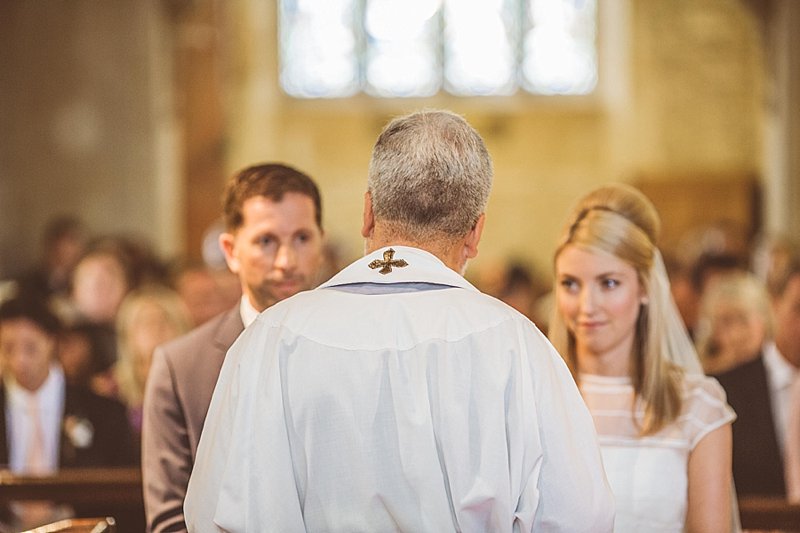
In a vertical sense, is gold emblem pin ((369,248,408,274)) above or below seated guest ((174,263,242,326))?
above

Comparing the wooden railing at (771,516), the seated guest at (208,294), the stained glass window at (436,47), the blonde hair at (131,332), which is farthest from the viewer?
the stained glass window at (436,47)

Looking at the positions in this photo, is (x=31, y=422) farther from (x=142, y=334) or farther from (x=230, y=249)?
(x=230, y=249)

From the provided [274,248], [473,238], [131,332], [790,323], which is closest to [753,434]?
[790,323]

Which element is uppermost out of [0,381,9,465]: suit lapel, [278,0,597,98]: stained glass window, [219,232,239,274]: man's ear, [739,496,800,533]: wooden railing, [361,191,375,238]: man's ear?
[278,0,597,98]: stained glass window

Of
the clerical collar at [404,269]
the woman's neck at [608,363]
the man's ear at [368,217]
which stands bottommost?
the woman's neck at [608,363]

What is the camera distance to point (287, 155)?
58.5 ft

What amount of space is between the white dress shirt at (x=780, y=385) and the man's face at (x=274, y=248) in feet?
8.91

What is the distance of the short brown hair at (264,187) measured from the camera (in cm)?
386

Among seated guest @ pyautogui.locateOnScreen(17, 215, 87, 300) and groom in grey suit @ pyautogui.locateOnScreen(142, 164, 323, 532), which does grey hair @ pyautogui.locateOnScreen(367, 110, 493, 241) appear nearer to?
groom in grey suit @ pyautogui.locateOnScreen(142, 164, 323, 532)

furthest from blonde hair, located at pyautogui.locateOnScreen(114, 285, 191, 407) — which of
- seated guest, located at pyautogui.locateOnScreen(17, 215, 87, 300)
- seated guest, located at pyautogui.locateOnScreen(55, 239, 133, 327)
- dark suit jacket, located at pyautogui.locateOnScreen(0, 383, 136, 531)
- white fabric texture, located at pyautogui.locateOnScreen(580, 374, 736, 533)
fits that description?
seated guest, located at pyautogui.locateOnScreen(17, 215, 87, 300)

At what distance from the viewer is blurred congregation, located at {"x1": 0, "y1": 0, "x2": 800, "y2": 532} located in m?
8.43

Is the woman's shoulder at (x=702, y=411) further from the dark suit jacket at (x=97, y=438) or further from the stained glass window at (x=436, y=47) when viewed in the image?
the stained glass window at (x=436, y=47)

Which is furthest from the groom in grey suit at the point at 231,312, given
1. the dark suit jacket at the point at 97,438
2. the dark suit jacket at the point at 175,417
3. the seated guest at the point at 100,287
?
the seated guest at the point at 100,287

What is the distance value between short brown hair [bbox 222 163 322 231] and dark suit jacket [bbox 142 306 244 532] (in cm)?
40
